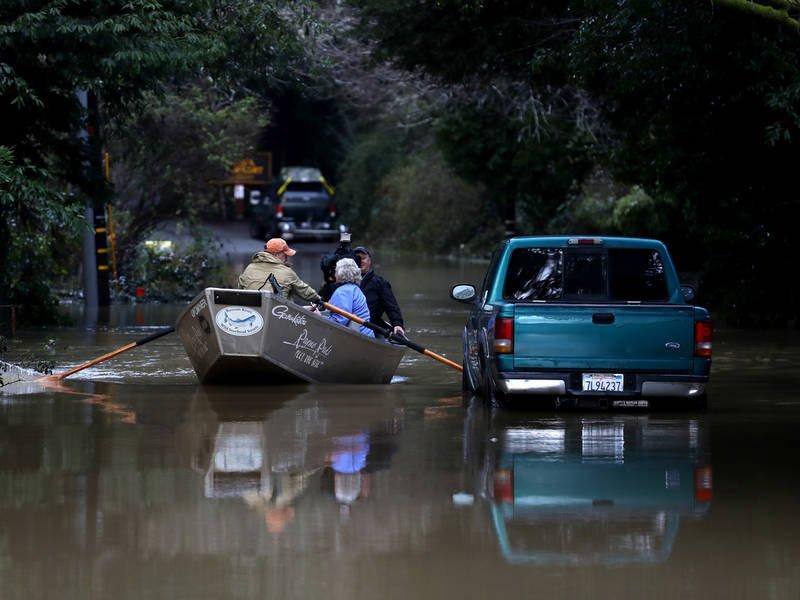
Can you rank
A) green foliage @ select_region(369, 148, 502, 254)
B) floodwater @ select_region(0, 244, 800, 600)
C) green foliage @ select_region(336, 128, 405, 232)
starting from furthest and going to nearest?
green foliage @ select_region(336, 128, 405, 232), green foliage @ select_region(369, 148, 502, 254), floodwater @ select_region(0, 244, 800, 600)

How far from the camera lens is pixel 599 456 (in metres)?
12.5

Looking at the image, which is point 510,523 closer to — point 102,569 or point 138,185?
point 102,569

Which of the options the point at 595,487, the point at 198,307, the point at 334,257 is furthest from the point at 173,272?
the point at 595,487

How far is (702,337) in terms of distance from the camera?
576 inches

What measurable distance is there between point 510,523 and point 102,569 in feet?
8.43

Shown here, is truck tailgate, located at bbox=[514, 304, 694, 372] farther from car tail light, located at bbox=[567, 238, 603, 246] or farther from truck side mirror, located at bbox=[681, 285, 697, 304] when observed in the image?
car tail light, located at bbox=[567, 238, 603, 246]

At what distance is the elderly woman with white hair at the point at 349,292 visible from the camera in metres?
18.2

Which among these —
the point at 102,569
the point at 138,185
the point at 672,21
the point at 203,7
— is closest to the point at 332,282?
the point at 203,7

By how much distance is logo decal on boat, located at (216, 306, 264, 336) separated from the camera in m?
16.9

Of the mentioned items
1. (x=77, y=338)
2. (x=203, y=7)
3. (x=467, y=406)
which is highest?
(x=203, y=7)

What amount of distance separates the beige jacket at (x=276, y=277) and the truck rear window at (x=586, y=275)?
316cm

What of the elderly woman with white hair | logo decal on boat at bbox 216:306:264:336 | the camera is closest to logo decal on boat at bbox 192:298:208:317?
logo decal on boat at bbox 216:306:264:336

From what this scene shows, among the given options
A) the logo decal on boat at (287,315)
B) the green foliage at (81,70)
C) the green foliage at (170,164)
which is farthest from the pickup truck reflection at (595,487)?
the green foliage at (170,164)

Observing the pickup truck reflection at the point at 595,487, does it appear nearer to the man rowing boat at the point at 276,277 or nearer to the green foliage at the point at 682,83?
the man rowing boat at the point at 276,277
